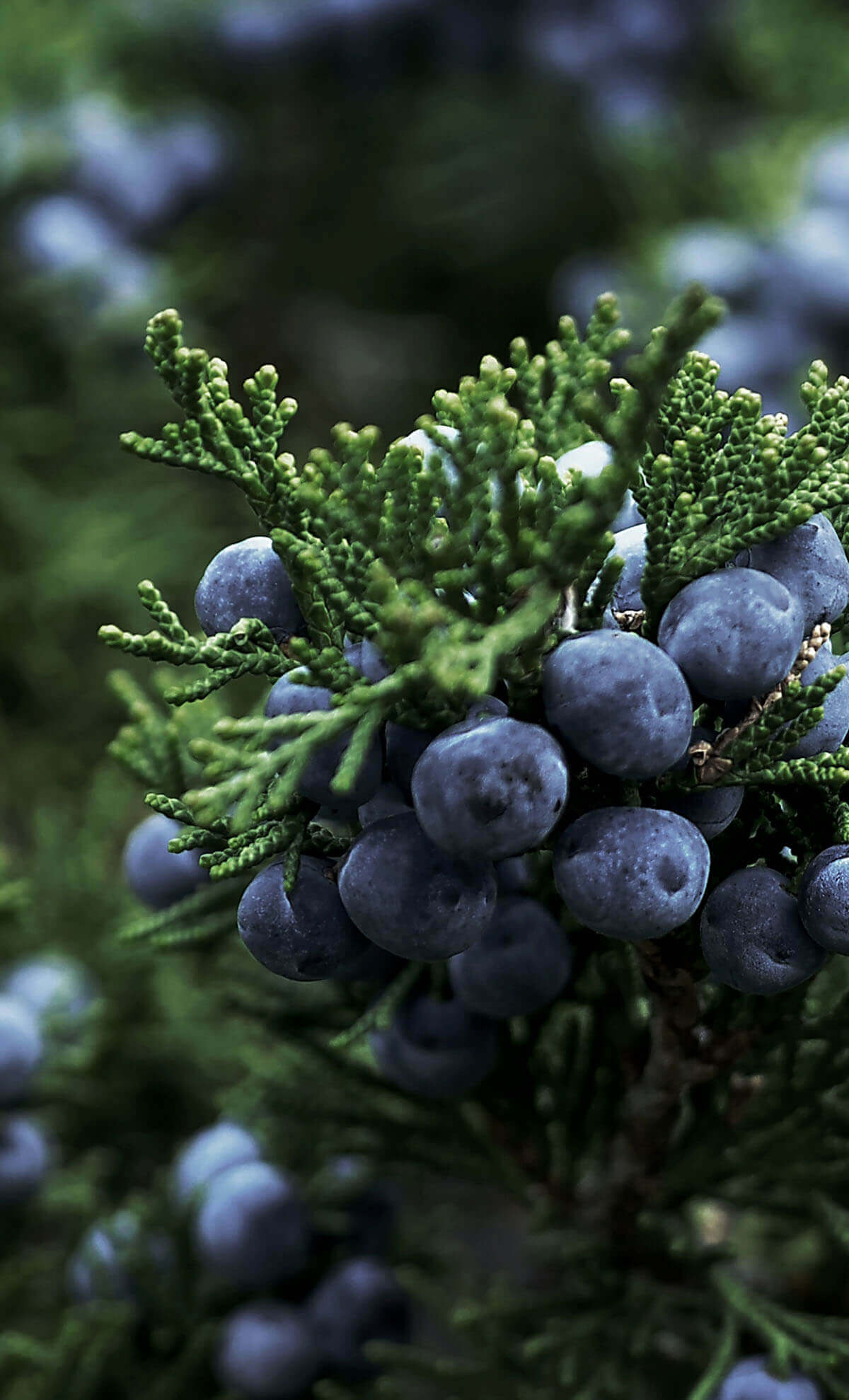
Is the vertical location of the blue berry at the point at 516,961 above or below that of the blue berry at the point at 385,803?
below

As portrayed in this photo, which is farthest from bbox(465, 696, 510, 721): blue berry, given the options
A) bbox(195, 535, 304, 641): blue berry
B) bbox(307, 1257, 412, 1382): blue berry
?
bbox(307, 1257, 412, 1382): blue berry

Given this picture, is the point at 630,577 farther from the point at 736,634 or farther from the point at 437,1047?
the point at 437,1047

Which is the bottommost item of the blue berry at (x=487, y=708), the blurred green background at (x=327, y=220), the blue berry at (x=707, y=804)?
the blue berry at (x=707, y=804)

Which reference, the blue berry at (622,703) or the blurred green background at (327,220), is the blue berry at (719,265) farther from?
the blue berry at (622,703)

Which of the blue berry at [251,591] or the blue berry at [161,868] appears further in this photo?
the blue berry at [161,868]

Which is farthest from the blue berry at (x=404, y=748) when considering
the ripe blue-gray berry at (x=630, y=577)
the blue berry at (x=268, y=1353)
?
the blue berry at (x=268, y=1353)

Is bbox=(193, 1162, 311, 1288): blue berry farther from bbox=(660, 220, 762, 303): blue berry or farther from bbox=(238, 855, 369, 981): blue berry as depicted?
bbox=(660, 220, 762, 303): blue berry

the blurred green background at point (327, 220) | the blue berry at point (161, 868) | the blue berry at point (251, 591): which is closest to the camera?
the blue berry at point (251, 591)

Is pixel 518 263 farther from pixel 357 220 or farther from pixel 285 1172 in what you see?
pixel 285 1172
